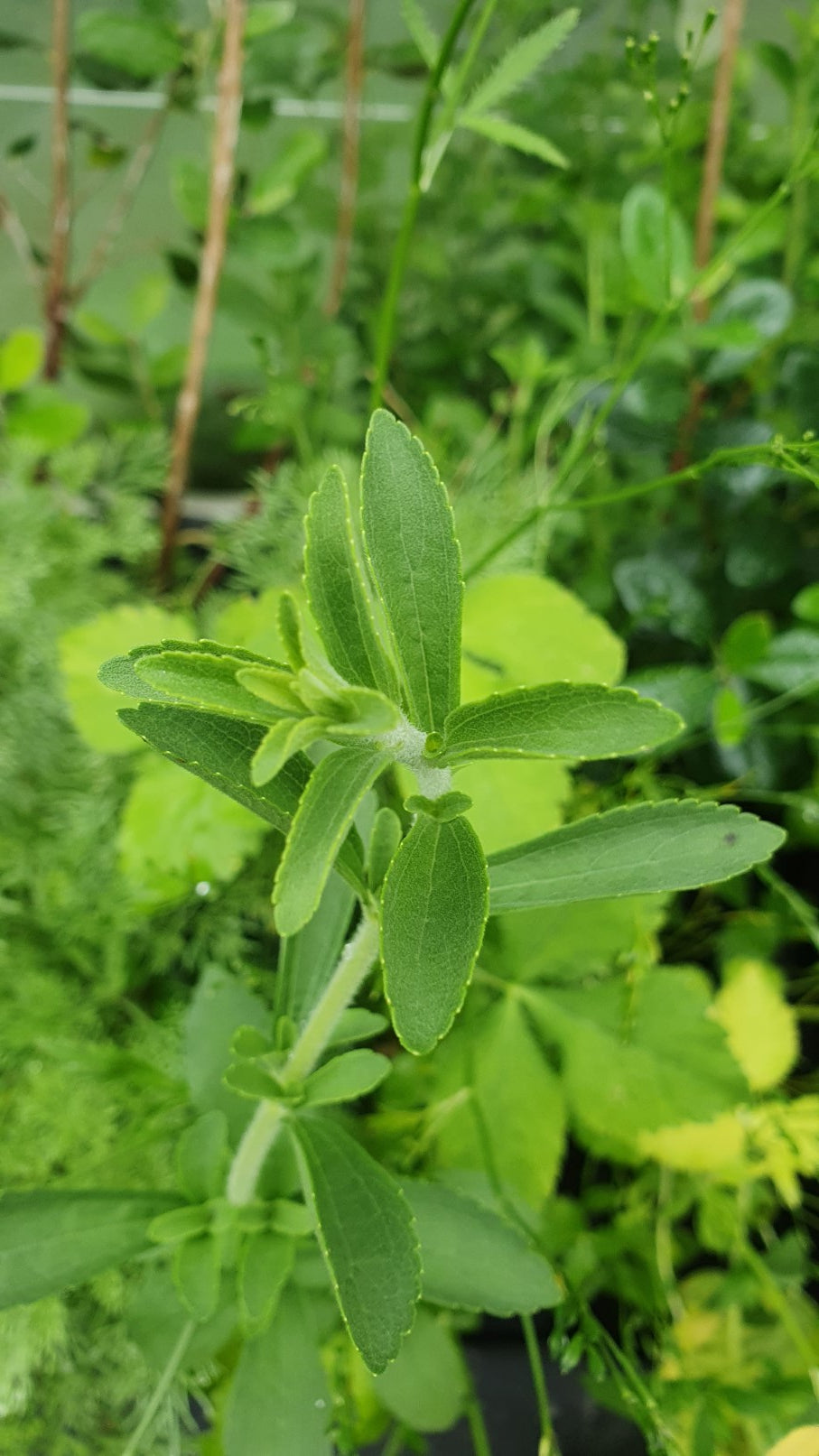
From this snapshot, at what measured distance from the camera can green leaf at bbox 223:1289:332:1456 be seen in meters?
0.39

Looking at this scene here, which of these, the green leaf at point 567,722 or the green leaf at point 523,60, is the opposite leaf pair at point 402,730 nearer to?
the green leaf at point 567,722

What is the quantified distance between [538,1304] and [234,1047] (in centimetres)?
16

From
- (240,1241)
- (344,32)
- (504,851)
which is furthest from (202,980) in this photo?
(344,32)

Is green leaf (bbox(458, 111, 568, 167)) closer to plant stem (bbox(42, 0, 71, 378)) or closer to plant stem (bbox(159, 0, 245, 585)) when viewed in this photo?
plant stem (bbox(159, 0, 245, 585))

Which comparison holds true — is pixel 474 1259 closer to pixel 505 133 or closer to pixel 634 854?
pixel 634 854

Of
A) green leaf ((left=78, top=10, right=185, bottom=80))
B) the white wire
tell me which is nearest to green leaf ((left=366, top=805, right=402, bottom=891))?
green leaf ((left=78, top=10, right=185, bottom=80))

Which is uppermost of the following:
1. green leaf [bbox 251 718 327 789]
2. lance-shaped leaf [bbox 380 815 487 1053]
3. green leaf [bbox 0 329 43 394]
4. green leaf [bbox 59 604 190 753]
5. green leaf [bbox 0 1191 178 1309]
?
green leaf [bbox 251 718 327 789]

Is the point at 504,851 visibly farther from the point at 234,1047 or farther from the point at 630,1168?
the point at 630,1168

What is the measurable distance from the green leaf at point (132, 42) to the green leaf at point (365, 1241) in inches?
26.5

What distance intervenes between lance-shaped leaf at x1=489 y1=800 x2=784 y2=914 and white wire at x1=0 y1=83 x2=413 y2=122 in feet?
2.74

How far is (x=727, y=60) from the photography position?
2.14ft

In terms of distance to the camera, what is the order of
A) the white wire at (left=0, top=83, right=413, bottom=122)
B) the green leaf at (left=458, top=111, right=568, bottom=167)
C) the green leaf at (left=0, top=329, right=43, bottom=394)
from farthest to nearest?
the white wire at (left=0, top=83, right=413, bottom=122)
the green leaf at (left=0, top=329, right=43, bottom=394)
the green leaf at (left=458, top=111, right=568, bottom=167)

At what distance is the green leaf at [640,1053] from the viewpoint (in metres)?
0.56

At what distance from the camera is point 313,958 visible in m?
0.41
